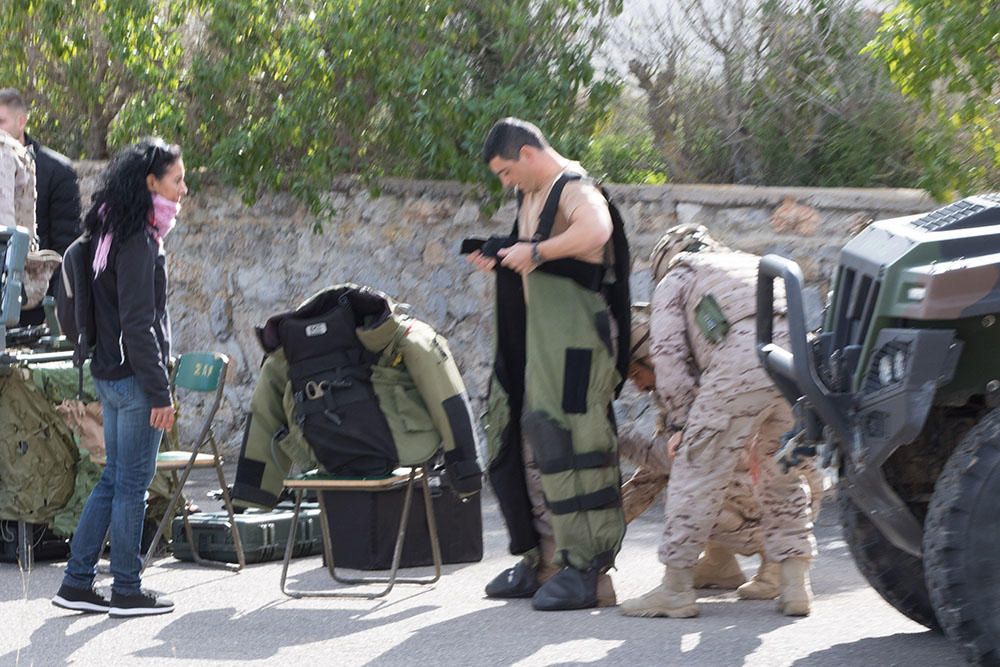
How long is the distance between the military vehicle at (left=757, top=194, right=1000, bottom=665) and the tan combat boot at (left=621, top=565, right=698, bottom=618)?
3.66 feet

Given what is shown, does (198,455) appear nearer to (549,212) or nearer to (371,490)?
(371,490)

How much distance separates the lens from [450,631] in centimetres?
610

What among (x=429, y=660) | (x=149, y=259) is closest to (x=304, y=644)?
(x=429, y=660)

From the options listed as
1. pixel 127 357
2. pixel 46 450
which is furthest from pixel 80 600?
pixel 46 450

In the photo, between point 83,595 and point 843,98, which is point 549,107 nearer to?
point 843,98

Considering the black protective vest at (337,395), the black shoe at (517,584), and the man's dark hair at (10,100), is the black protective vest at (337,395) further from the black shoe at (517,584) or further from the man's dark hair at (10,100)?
the man's dark hair at (10,100)

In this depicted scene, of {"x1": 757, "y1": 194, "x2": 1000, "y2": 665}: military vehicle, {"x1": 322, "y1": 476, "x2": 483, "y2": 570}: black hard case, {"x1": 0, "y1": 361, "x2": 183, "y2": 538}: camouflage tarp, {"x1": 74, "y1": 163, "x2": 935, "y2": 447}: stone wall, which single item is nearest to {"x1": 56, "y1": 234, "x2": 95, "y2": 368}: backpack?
{"x1": 0, "y1": 361, "x2": 183, "y2": 538}: camouflage tarp

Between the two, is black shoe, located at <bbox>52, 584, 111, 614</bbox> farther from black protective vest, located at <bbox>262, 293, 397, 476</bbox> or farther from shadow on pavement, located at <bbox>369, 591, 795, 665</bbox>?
shadow on pavement, located at <bbox>369, 591, 795, 665</bbox>

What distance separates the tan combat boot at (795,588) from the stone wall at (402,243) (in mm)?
3097

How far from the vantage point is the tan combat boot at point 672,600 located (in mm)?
6137

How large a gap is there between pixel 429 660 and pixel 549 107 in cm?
514

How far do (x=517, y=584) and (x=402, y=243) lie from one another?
4042 millimetres

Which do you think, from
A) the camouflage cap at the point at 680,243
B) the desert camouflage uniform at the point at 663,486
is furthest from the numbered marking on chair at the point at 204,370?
the camouflage cap at the point at 680,243

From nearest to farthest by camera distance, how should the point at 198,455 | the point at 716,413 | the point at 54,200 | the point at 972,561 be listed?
the point at 972,561, the point at 716,413, the point at 198,455, the point at 54,200
